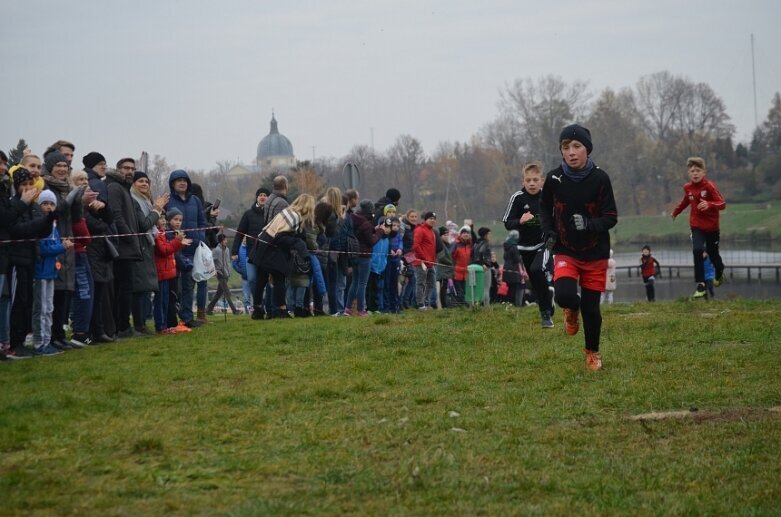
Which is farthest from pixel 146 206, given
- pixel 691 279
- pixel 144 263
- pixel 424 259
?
pixel 691 279

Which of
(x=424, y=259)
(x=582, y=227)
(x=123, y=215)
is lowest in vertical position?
(x=424, y=259)

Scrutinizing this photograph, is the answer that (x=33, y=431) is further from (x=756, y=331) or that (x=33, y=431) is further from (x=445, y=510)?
(x=756, y=331)

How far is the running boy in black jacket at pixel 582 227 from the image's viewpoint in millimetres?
10734

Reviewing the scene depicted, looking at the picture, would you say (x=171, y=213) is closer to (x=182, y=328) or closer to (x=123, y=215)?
(x=182, y=328)

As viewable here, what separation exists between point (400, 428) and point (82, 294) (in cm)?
694

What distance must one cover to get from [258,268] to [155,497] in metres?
11.7

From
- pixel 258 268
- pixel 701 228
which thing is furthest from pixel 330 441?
pixel 701 228

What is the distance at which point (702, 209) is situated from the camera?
58.9ft

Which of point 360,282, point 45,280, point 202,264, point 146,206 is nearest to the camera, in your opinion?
point 45,280

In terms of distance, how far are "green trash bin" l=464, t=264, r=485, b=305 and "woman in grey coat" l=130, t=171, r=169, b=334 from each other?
33.9 feet

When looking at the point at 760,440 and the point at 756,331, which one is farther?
the point at 756,331

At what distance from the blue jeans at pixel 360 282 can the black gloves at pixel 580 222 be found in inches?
383

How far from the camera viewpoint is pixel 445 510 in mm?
5863

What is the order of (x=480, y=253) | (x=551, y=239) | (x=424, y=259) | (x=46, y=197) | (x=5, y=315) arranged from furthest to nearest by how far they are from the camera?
1. (x=480, y=253)
2. (x=424, y=259)
3. (x=46, y=197)
4. (x=5, y=315)
5. (x=551, y=239)
